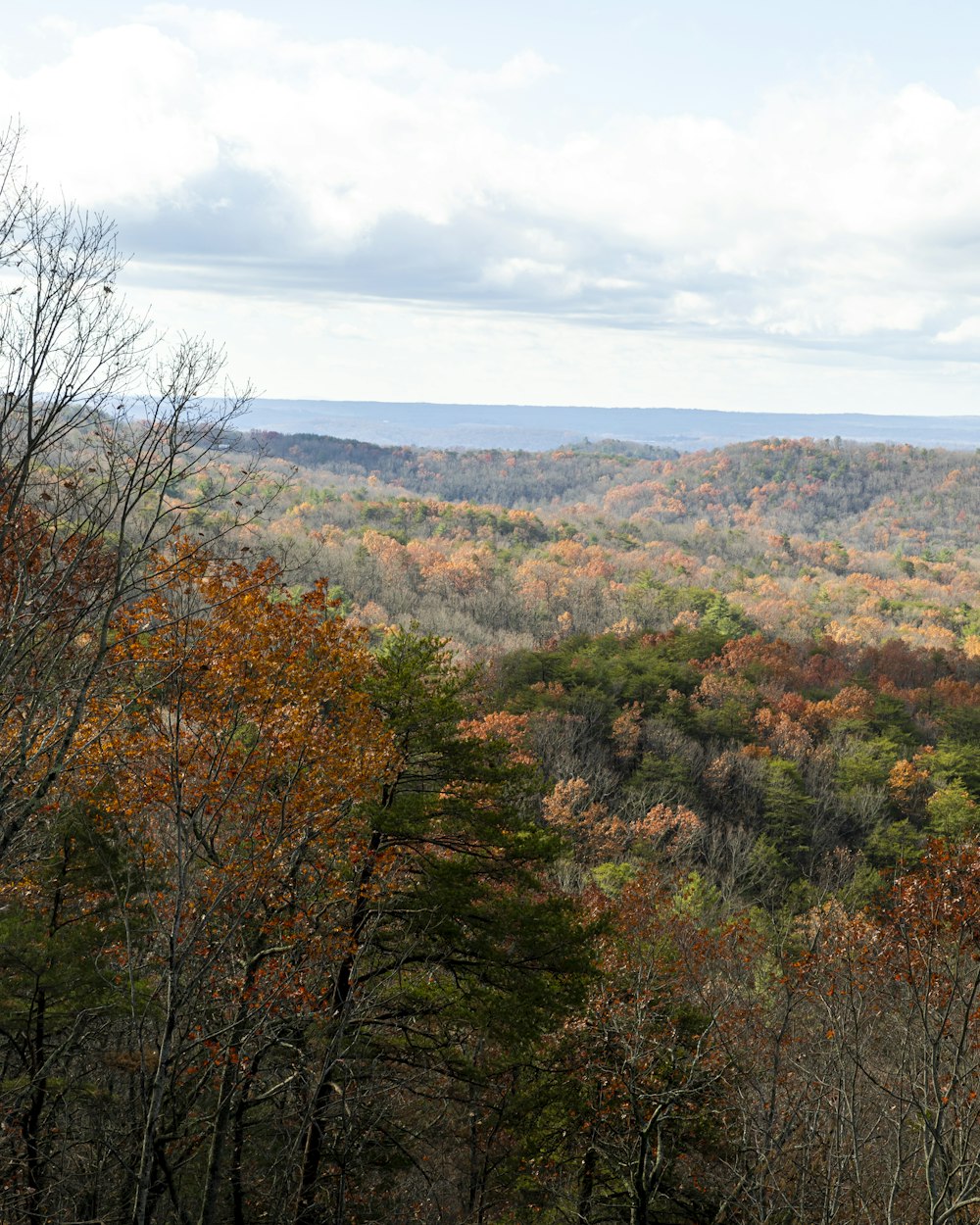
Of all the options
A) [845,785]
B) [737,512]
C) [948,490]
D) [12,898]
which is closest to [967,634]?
[845,785]

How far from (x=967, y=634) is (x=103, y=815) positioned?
3553 inches

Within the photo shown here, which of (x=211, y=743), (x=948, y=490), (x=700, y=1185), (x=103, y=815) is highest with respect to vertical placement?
(x=948, y=490)

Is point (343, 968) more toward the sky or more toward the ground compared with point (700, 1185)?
more toward the sky

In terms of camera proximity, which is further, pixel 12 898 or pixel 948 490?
pixel 948 490

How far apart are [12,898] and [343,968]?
13.2ft

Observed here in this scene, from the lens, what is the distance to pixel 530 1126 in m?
12.7

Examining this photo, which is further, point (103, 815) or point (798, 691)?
point (798, 691)

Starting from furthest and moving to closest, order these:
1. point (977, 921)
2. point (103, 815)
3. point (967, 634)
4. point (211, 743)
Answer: point (967, 634) < point (103, 815) < point (211, 743) < point (977, 921)

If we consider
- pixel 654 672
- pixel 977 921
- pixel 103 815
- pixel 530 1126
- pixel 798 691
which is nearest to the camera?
pixel 977 921

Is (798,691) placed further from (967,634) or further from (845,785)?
(967,634)

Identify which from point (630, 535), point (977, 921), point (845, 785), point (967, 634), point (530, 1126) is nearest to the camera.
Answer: point (977, 921)

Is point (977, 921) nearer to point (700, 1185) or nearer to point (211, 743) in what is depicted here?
point (700, 1185)

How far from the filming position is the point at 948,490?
7677 inches

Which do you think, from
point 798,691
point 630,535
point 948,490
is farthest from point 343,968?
point 948,490
